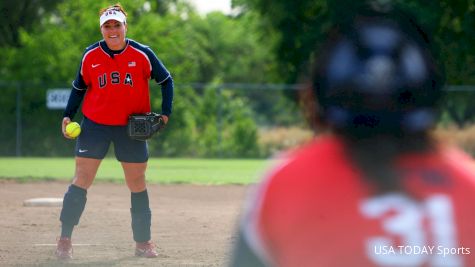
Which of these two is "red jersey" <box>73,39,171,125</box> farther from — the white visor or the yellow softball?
the yellow softball

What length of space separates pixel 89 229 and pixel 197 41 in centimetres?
5428

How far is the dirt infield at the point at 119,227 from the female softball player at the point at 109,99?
0.36 metres

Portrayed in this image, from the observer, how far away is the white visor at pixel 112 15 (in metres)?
8.57

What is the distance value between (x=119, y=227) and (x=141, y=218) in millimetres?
2410

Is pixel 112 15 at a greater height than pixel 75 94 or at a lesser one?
greater

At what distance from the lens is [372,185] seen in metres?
2.35

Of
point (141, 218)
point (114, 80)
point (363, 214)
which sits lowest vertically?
point (141, 218)

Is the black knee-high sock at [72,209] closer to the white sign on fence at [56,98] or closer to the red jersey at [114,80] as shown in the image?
the red jersey at [114,80]

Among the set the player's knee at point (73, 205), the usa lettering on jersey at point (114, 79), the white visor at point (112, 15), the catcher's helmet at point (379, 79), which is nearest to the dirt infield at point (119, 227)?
the player's knee at point (73, 205)

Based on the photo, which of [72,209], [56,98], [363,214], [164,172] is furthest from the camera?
[56,98]

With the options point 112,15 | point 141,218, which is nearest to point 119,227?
point 141,218

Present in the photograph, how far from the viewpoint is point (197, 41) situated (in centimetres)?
6506

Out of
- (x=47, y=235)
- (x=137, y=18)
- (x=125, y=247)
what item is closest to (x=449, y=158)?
(x=125, y=247)

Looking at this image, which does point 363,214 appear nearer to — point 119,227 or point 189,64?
point 119,227
